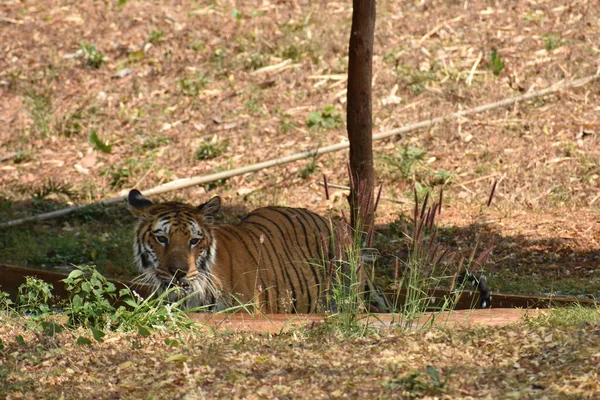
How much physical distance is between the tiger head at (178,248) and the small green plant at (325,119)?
4.23m

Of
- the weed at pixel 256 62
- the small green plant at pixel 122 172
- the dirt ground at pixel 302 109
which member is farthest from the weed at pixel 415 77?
the small green plant at pixel 122 172

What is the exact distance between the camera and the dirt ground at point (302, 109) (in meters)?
8.46

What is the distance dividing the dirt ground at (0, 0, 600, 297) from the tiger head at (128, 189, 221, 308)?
1897mm

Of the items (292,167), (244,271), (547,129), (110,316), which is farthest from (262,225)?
(547,129)

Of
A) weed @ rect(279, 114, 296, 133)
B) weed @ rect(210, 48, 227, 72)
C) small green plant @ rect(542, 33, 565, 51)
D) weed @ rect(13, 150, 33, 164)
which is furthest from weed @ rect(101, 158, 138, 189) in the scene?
small green plant @ rect(542, 33, 565, 51)

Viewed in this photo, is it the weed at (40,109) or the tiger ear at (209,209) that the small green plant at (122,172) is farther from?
the tiger ear at (209,209)

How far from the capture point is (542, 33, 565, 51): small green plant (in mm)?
10719

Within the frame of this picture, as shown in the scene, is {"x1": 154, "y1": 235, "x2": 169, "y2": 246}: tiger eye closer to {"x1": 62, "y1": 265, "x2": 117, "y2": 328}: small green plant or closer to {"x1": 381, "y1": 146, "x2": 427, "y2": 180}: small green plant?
{"x1": 62, "y1": 265, "x2": 117, "y2": 328}: small green plant

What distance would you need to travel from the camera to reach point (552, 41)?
10797 millimetres

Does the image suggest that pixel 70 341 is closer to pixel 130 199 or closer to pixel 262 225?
pixel 130 199

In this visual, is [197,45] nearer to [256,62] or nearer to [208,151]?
[256,62]

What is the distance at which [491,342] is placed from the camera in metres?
4.20

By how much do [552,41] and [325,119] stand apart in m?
2.84

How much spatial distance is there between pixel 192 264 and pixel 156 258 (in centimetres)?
26
